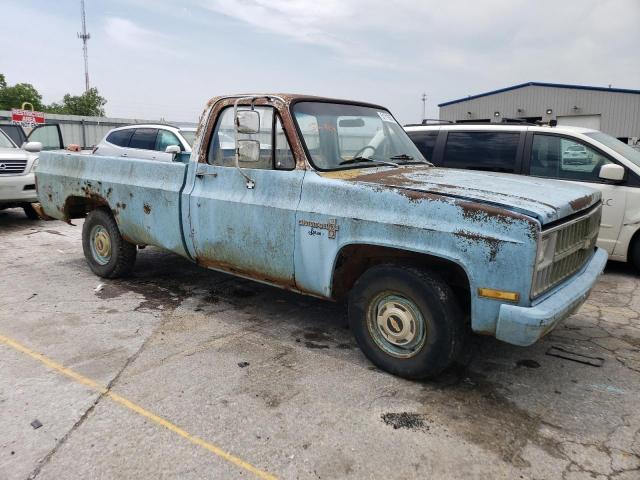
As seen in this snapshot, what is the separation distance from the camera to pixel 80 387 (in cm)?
336

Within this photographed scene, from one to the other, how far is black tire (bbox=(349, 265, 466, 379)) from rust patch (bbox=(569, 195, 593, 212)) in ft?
3.27

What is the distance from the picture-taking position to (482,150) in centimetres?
667

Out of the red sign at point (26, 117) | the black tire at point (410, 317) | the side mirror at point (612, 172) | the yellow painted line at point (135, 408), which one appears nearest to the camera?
the yellow painted line at point (135, 408)

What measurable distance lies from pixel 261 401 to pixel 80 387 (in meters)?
1.20

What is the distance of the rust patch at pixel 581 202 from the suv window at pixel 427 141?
3.48m

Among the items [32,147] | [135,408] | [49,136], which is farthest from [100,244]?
[49,136]

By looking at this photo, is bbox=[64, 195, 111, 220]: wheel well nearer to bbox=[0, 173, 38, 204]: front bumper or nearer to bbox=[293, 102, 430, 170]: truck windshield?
bbox=[293, 102, 430, 170]: truck windshield

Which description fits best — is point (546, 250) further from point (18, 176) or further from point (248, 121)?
point (18, 176)

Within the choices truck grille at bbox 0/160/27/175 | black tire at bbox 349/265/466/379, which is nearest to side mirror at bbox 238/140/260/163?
black tire at bbox 349/265/466/379

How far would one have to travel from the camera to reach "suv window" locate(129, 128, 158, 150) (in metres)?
9.30

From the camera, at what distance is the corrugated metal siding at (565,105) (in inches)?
1000

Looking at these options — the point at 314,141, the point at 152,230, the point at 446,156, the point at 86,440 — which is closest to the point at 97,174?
the point at 152,230

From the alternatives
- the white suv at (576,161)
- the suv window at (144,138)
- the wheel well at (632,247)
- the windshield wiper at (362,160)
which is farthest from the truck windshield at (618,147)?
the suv window at (144,138)

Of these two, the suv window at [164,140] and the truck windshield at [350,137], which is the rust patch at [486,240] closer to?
the truck windshield at [350,137]
